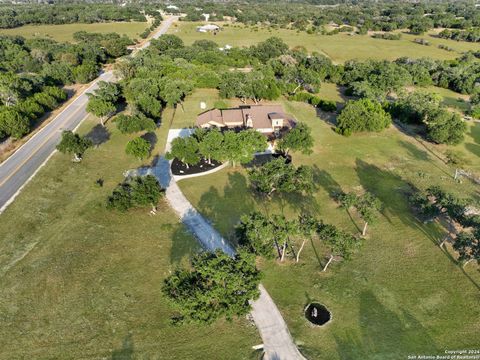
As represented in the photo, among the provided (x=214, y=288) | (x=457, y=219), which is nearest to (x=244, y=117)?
(x=457, y=219)

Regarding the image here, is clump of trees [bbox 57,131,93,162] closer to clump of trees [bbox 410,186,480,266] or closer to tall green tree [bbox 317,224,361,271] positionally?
tall green tree [bbox 317,224,361,271]

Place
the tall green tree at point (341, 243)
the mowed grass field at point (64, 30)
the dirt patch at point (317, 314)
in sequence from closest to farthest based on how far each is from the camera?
1. the dirt patch at point (317, 314)
2. the tall green tree at point (341, 243)
3. the mowed grass field at point (64, 30)

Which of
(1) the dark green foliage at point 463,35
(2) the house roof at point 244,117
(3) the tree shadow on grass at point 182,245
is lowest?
(3) the tree shadow on grass at point 182,245

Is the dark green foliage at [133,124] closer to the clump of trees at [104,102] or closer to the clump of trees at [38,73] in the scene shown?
the clump of trees at [104,102]

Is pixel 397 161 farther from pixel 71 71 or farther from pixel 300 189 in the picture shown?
pixel 71 71

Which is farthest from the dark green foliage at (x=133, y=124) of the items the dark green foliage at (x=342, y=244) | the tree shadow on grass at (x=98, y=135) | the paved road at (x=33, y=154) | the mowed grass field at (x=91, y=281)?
the dark green foliage at (x=342, y=244)

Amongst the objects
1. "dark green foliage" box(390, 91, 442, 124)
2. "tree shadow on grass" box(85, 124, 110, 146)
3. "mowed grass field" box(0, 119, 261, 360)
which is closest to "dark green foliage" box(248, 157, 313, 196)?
"mowed grass field" box(0, 119, 261, 360)
